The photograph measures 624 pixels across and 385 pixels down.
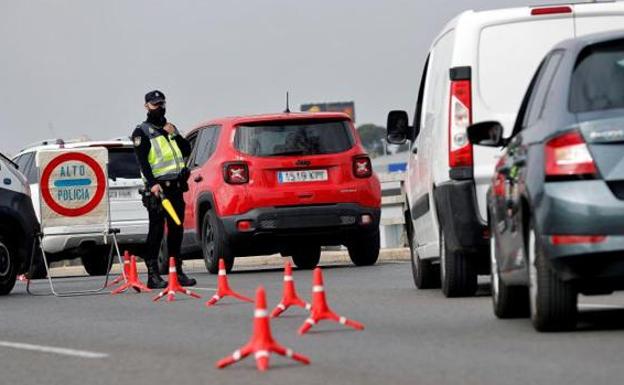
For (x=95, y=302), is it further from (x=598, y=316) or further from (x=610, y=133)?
(x=610, y=133)

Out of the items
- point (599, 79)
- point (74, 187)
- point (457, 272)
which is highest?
point (599, 79)

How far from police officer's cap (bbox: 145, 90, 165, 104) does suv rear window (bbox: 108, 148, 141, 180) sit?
758 cm

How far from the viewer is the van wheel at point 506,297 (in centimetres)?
1231

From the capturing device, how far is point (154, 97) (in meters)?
18.8

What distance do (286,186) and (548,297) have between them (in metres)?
11.2

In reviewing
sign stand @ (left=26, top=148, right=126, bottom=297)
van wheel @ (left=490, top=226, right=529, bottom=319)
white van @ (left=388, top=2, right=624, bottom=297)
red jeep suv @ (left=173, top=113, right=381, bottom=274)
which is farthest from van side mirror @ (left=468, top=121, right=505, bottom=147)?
red jeep suv @ (left=173, top=113, right=381, bottom=274)

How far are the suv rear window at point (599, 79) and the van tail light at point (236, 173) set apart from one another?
11103 millimetres

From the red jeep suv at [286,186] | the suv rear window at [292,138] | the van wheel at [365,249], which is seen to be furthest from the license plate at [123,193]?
the suv rear window at [292,138]

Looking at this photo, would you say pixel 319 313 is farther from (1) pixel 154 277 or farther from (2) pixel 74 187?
(2) pixel 74 187

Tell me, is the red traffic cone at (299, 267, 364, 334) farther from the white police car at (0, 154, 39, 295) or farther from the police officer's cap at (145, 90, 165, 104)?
the white police car at (0, 154, 39, 295)

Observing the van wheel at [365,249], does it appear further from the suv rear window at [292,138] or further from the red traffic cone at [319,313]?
the red traffic cone at [319,313]

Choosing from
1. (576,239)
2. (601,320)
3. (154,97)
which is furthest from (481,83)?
(154,97)

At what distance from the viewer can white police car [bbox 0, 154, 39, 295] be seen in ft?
63.7

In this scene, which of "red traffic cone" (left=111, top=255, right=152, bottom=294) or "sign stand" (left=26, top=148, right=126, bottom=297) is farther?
"sign stand" (left=26, top=148, right=126, bottom=297)
